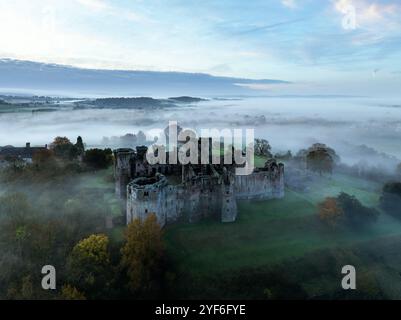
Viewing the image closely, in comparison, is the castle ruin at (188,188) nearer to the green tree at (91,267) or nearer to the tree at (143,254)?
the tree at (143,254)

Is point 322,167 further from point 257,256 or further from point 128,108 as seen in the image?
point 128,108

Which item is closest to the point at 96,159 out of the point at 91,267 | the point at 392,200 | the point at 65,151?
the point at 65,151

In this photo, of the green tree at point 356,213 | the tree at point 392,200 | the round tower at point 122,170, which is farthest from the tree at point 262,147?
the round tower at point 122,170

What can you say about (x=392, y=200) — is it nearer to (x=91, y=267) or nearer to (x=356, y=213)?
(x=356, y=213)

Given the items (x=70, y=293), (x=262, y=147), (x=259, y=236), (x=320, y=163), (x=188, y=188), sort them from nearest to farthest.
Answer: (x=70, y=293), (x=259, y=236), (x=188, y=188), (x=320, y=163), (x=262, y=147)

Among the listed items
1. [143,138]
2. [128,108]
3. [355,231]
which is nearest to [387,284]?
[355,231]
